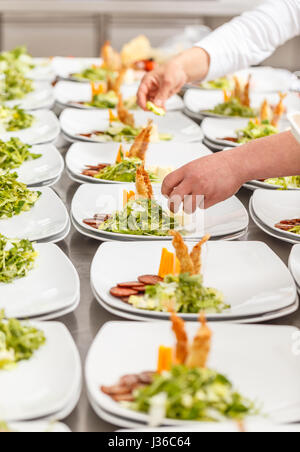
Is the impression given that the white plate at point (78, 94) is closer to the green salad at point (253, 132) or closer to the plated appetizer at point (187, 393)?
the green salad at point (253, 132)

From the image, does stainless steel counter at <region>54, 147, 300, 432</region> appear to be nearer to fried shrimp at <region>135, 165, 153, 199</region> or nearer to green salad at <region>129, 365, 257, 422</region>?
green salad at <region>129, 365, 257, 422</region>

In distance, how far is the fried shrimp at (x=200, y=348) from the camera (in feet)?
3.37

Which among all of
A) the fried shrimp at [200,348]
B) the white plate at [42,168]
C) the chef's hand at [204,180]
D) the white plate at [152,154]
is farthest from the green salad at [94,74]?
the fried shrimp at [200,348]

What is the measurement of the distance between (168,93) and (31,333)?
1.69 m

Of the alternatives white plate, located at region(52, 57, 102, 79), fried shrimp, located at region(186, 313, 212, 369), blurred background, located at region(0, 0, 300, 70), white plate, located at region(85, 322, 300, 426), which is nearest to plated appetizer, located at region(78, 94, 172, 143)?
white plate, located at region(52, 57, 102, 79)

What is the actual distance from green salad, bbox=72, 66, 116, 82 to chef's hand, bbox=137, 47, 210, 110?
3.32ft

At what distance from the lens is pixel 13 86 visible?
3299 millimetres

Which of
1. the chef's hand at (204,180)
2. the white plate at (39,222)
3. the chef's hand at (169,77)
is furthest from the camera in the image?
the chef's hand at (169,77)

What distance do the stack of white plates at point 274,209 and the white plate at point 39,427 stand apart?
0.94m

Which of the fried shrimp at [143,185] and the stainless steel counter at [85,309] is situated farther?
the fried shrimp at [143,185]

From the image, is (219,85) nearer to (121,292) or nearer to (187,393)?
(121,292)

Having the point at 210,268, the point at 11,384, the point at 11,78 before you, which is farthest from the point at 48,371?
the point at 11,78

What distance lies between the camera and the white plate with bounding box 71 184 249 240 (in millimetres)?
1736

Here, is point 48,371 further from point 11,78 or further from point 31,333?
point 11,78
